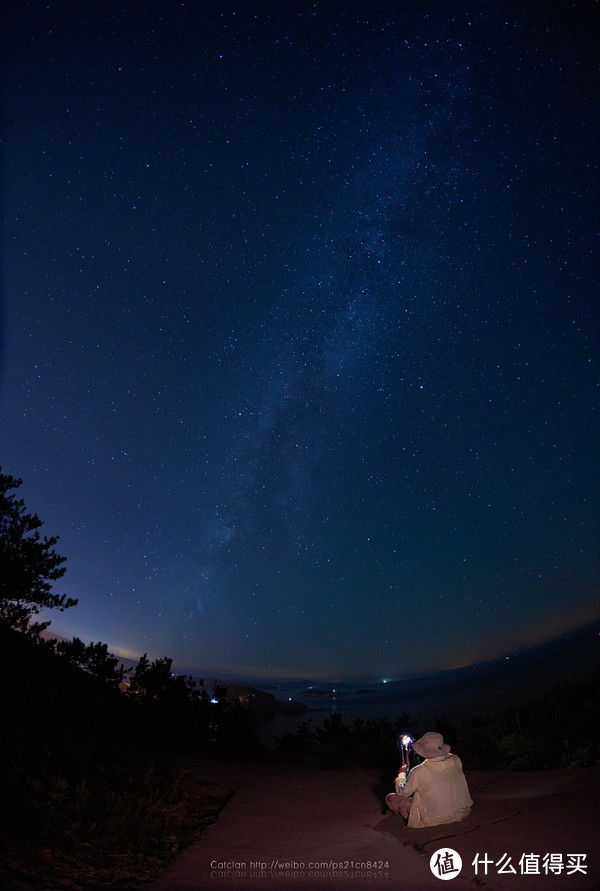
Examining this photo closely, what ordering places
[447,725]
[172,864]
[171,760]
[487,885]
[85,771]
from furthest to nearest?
[447,725]
[171,760]
[85,771]
[172,864]
[487,885]

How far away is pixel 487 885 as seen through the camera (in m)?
3.77

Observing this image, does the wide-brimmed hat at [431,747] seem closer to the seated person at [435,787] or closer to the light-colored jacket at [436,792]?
the seated person at [435,787]

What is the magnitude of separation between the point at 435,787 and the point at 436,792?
7 centimetres

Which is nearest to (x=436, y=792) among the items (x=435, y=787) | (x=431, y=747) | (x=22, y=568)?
(x=435, y=787)

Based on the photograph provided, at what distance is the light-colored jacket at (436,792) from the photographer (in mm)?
5152

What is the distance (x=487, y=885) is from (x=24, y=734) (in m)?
6.49

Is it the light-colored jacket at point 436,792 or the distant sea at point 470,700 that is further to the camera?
the distant sea at point 470,700

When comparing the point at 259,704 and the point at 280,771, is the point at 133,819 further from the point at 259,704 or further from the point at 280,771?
the point at 259,704

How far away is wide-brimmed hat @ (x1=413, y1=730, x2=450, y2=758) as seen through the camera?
508cm

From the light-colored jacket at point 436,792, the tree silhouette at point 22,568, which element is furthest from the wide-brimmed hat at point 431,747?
the tree silhouette at point 22,568

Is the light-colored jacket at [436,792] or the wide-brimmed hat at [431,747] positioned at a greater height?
the wide-brimmed hat at [431,747]

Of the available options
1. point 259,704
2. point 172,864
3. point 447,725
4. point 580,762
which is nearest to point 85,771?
point 172,864

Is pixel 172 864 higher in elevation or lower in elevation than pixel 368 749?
higher

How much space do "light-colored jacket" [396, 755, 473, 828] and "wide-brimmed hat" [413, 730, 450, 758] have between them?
13cm
